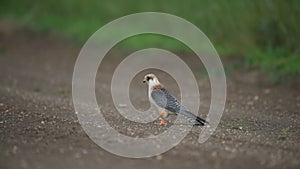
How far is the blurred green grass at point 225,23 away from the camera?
35.4 feet

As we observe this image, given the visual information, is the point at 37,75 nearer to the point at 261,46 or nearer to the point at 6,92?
the point at 6,92

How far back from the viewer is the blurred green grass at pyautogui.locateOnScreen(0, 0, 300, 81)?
35.4 feet

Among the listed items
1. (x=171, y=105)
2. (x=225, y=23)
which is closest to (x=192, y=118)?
(x=171, y=105)

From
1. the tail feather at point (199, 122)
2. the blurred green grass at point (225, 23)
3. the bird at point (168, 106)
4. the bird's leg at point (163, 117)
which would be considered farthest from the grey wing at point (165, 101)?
the blurred green grass at point (225, 23)

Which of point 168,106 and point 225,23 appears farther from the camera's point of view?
point 225,23

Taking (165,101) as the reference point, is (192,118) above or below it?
below

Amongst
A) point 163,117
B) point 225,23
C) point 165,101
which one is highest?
point 225,23

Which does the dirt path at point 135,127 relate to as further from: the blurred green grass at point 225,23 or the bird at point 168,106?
the blurred green grass at point 225,23

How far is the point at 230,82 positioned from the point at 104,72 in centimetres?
309

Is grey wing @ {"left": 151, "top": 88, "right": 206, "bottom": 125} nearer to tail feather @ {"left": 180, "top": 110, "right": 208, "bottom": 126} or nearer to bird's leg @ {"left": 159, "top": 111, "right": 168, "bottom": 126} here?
tail feather @ {"left": 180, "top": 110, "right": 208, "bottom": 126}

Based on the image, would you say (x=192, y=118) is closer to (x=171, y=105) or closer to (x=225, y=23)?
(x=171, y=105)

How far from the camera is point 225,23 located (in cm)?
1250

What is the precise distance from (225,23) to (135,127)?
593cm

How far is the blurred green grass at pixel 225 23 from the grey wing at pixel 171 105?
3.46 metres
